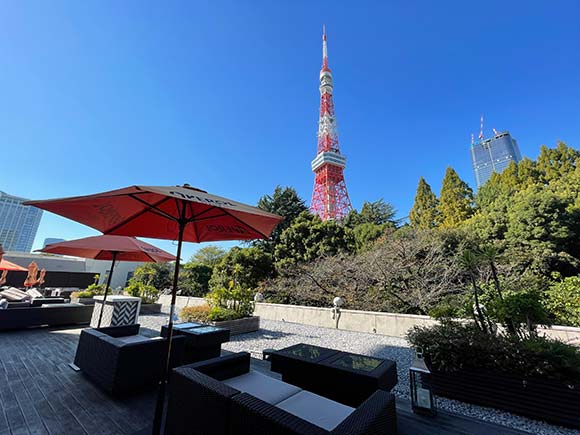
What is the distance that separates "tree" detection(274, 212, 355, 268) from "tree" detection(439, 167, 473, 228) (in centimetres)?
883

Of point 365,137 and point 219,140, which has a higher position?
point 365,137

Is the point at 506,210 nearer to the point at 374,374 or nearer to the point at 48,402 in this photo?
the point at 374,374

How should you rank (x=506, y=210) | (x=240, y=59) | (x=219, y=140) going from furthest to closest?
(x=506, y=210)
(x=219, y=140)
(x=240, y=59)

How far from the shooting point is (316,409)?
1688 mm

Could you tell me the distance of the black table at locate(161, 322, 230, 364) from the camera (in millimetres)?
3383

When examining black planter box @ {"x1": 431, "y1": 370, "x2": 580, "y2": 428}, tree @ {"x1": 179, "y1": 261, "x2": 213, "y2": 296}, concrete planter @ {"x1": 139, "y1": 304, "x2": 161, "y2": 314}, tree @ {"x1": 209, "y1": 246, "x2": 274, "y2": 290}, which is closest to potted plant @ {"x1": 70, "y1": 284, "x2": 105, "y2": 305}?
concrete planter @ {"x1": 139, "y1": 304, "x2": 161, "y2": 314}

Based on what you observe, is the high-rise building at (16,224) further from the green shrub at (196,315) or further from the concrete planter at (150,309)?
the green shrub at (196,315)

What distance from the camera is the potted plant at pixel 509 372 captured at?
227 centimetres

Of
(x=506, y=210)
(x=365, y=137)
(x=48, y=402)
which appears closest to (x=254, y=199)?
(x=365, y=137)

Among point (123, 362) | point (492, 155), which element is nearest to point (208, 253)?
point (123, 362)

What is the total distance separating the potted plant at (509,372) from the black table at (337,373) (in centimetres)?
99

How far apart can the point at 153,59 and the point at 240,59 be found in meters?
2.58

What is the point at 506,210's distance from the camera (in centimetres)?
1063

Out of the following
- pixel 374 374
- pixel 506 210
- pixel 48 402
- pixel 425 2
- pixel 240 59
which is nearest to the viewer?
pixel 374 374
